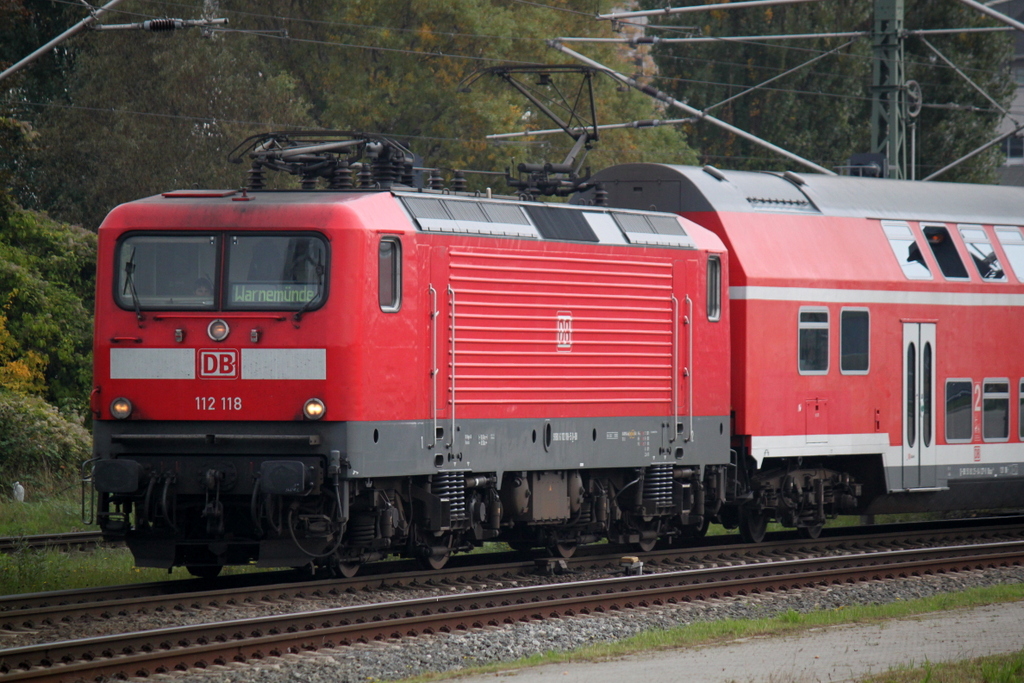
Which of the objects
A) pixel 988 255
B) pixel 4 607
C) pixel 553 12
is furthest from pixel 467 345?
pixel 553 12

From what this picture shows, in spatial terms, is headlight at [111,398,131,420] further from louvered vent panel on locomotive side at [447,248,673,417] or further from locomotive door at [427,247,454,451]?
louvered vent panel on locomotive side at [447,248,673,417]

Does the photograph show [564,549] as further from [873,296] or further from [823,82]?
[823,82]

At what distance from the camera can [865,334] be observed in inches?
770

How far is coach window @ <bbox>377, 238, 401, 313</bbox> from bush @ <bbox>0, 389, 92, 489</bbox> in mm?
11104

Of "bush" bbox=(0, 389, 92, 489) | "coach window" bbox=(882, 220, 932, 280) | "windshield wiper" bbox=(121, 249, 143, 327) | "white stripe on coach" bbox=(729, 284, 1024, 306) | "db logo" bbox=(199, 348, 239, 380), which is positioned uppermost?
"coach window" bbox=(882, 220, 932, 280)

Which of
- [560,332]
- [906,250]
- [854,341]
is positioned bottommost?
[560,332]

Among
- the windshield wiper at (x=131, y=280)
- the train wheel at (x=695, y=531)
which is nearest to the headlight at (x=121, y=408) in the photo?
the windshield wiper at (x=131, y=280)

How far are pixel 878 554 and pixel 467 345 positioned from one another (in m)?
5.58

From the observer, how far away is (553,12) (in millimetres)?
47000

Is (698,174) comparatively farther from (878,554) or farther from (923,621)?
(923,621)

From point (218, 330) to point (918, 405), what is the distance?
9990 millimetres

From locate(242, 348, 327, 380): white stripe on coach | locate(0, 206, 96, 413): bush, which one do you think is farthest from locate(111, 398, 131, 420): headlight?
locate(0, 206, 96, 413): bush

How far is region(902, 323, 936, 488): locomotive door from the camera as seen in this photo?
20.0 metres

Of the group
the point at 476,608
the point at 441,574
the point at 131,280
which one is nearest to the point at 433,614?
the point at 476,608
